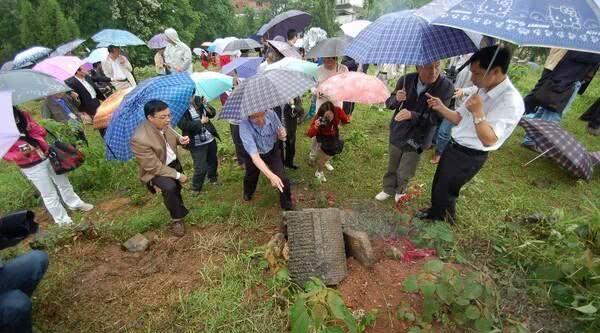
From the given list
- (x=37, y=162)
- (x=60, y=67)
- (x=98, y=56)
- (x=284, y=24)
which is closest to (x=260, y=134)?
(x=37, y=162)

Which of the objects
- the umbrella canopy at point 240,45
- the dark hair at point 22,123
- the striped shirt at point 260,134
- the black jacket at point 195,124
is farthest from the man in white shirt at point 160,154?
the umbrella canopy at point 240,45

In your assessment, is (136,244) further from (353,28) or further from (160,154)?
(353,28)

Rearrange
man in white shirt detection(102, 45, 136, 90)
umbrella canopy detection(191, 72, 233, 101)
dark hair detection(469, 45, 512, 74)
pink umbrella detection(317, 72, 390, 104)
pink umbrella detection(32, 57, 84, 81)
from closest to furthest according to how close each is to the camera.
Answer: dark hair detection(469, 45, 512, 74) < pink umbrella detection(317, 72, 390, 104) < umbrella canopy detection(191, 72, 233, 101) < pink umbrella detection(32, 57, 84, 81) < man in white shirt detection(102, 45, 136, 90)

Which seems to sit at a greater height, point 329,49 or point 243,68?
point 329,49

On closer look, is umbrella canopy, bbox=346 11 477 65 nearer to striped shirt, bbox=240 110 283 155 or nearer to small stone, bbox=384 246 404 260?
striped shirt, bbox=240 110 283 155

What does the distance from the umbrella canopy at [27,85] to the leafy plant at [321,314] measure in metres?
3.27

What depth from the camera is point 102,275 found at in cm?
303

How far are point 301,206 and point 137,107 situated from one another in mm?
2301

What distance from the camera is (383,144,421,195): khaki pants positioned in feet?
12.2

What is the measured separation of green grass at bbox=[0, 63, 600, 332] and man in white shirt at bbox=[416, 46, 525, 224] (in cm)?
85

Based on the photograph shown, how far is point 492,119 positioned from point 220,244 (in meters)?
2.83

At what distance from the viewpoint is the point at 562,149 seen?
449cm

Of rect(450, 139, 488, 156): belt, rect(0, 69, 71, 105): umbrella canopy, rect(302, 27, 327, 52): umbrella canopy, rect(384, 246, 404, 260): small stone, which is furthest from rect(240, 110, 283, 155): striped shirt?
rect(302, 27, 327, 52): umbrella canopy

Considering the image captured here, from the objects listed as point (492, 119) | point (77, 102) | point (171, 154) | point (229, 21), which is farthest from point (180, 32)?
point (492, 119)
